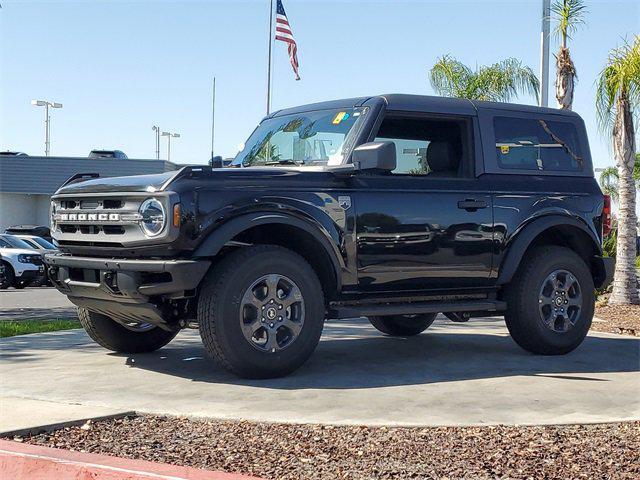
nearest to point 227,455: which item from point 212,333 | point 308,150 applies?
point 212,333

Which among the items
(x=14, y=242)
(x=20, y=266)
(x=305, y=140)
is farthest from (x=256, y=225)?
(x=14, y=242)

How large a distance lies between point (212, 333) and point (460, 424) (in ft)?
6.39

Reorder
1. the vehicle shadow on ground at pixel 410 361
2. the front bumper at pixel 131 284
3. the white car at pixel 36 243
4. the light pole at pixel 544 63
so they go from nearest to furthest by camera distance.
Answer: the front bumper at pixel 131 284, the vehicle shadow on ground at pixel 410 361, the light pole at pixel 544 63, the white car at pixel 36 243

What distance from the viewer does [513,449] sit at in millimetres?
4742

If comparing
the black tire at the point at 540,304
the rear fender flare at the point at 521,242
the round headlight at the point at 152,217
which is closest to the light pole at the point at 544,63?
the black tire at the point at 540,304

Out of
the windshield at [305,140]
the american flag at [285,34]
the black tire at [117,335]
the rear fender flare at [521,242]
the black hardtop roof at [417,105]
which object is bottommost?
the black tire at [117,335]

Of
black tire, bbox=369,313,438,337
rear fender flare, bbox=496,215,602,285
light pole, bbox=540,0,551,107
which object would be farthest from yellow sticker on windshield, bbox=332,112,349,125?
light pole, bbox=540,0,551,107

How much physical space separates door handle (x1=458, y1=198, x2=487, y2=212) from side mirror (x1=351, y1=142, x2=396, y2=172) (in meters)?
0.84

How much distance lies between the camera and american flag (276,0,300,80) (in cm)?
2844

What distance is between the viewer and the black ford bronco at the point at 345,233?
6.48 m

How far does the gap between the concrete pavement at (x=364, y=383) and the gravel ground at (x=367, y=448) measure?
9.6 inches

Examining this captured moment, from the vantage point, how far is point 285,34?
28.6m

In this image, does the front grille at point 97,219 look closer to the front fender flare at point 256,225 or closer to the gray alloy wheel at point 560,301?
the front fender flare at point 256,225

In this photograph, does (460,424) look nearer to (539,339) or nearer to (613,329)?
(539,339)
